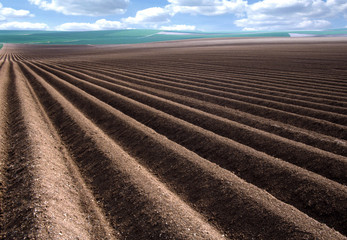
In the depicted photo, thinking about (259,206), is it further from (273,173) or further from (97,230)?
(97,230)

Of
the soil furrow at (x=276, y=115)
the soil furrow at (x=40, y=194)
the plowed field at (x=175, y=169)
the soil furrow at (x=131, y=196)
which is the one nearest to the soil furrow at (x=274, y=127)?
the plowed field at (x=175, y=169)

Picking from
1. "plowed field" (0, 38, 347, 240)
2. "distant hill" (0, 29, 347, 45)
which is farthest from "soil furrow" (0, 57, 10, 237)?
"distant hill" (0, 29, 347, 45)

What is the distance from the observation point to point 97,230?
350 cm

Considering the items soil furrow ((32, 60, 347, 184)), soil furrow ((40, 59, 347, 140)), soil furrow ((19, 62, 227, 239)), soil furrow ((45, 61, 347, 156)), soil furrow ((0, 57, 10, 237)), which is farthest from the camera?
soil furrow ((40, 59, 347, 140))

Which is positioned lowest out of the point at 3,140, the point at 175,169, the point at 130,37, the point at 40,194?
the point at 175,169

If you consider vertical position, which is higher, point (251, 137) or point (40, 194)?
point (40, 194)

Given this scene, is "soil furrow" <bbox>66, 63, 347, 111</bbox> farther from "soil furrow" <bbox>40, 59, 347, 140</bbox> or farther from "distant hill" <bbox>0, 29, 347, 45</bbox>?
"distant hill" <bbox>0, 29, 347, 45</bbox>

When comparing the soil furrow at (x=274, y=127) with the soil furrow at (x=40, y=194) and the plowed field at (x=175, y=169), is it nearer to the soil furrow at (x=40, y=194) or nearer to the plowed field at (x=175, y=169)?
the plowed field at (x=175, y=169)

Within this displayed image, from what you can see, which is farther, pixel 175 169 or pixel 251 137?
pixel 251 137

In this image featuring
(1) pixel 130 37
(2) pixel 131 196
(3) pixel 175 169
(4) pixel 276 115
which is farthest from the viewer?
(1) pixel 130 37

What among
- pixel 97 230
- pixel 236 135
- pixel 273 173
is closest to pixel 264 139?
pixel 236 135

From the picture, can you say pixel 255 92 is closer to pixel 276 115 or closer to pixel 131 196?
pixel 276 115

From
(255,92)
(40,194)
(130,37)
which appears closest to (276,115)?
(255,92)

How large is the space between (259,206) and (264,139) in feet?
8.74
